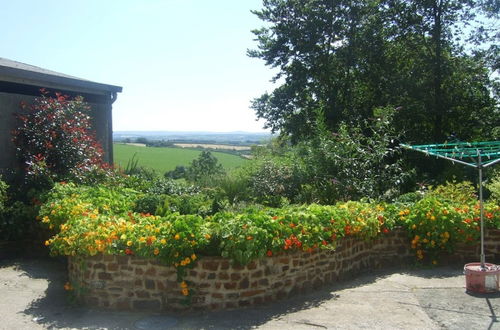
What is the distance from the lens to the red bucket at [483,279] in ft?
19.6

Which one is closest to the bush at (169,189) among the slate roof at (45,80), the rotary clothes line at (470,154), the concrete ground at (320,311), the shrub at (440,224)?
the slate roof at (45,80)

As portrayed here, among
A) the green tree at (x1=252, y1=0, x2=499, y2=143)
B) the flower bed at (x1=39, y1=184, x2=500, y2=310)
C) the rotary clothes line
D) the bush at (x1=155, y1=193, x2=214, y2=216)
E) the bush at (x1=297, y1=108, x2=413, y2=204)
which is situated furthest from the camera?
the green tree at (x1=252, y1=0, x2=499, y2=143)

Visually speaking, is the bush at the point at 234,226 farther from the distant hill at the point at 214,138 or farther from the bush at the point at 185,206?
the distant hill at the point at 214,138

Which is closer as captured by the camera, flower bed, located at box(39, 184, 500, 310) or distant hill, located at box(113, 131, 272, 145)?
flower bed, located at box(39, 184, 500, 310)

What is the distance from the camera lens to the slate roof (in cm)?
881

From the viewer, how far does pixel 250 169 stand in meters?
12.3

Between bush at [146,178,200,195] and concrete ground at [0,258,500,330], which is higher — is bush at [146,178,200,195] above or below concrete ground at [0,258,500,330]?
above

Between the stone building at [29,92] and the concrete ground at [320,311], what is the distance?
3.32m

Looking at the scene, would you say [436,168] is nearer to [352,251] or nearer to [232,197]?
[232,197]

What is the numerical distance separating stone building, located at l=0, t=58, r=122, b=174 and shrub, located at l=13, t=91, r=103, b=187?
18cm

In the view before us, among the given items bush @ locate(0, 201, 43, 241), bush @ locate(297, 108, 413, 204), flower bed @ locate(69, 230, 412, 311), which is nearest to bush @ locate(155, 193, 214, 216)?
bush @ locate(0, 201, 43, 241)

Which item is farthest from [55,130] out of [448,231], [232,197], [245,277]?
[448,231]

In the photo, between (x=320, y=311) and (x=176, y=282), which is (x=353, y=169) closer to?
(x=320, y=311)

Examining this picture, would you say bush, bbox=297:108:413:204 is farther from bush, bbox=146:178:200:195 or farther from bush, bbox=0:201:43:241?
bush, bbox=0:201:43:241
